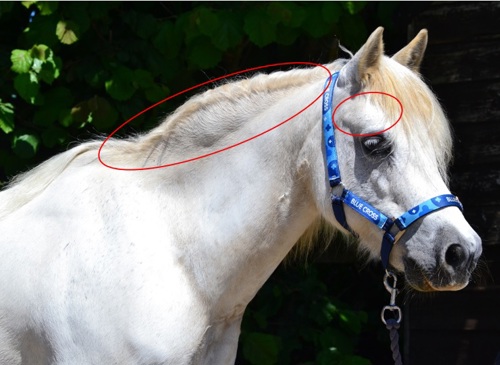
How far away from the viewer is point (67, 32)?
12.3ft

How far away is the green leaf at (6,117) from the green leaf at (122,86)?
455mm

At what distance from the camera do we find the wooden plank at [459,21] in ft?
12.8

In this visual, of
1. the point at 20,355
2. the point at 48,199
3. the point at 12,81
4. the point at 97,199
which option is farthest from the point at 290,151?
the point at 12,81

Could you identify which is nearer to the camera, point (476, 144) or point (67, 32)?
point (67, 32)

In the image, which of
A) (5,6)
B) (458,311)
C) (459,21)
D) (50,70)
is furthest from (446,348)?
(5,6)

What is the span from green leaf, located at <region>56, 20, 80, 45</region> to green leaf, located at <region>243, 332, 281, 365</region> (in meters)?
1.63

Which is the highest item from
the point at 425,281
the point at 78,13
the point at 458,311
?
the point at 78,13

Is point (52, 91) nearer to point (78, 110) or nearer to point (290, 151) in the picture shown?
point (78, 110)

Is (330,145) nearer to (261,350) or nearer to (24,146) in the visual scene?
(261,350)

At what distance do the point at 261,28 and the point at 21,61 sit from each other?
1.10 meters

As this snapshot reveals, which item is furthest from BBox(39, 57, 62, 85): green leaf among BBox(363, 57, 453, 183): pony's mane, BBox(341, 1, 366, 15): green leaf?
BBox(363, 57, 453, 183): pony's mane

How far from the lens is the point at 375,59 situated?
89.4 inches

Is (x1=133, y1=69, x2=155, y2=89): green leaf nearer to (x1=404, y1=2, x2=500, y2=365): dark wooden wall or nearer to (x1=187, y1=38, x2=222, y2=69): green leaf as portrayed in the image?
(x1=187, y1=38, x2=222, y2=69): green leaf

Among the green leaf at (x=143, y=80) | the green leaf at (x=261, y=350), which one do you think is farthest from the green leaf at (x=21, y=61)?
the green leaf at (x=261, y=350)
